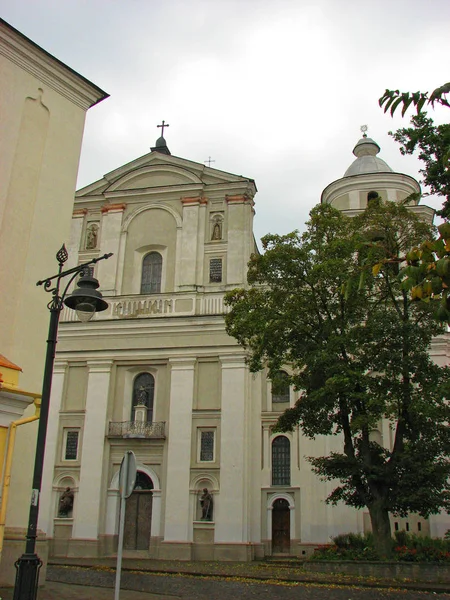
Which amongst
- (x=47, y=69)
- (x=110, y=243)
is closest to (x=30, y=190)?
(x=47, y=69)

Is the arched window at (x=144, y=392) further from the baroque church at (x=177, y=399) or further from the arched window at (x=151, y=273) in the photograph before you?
the arched window at (x=151, y=273)

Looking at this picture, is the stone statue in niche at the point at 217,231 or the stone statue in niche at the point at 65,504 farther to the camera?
the stone statue in niche at the point at 217,231

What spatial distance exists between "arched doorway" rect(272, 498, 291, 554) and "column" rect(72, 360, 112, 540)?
6.66m

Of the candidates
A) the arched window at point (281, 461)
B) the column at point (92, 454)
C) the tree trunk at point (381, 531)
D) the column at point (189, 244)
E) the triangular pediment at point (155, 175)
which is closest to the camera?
the tree trunk at point (381, 531)

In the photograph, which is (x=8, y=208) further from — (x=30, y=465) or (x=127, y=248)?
(x=127, y=248)

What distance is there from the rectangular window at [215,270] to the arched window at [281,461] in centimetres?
693

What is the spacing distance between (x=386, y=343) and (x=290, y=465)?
965 cm

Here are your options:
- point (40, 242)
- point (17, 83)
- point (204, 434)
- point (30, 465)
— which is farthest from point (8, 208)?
point (204, 434)

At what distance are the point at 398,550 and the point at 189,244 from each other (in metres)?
14.7

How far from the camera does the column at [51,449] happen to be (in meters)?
24.1

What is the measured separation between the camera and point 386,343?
53.9 ft

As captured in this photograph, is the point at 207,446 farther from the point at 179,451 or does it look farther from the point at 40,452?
the point at 40,452

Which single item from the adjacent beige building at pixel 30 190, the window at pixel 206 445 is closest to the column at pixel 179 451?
the window at pixel 206 445


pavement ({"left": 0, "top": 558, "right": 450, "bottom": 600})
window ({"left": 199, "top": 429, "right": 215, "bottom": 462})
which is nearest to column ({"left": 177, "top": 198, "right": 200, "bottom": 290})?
window ({"left": 199, "top": 429, "right": 215, "bottom": 462})
